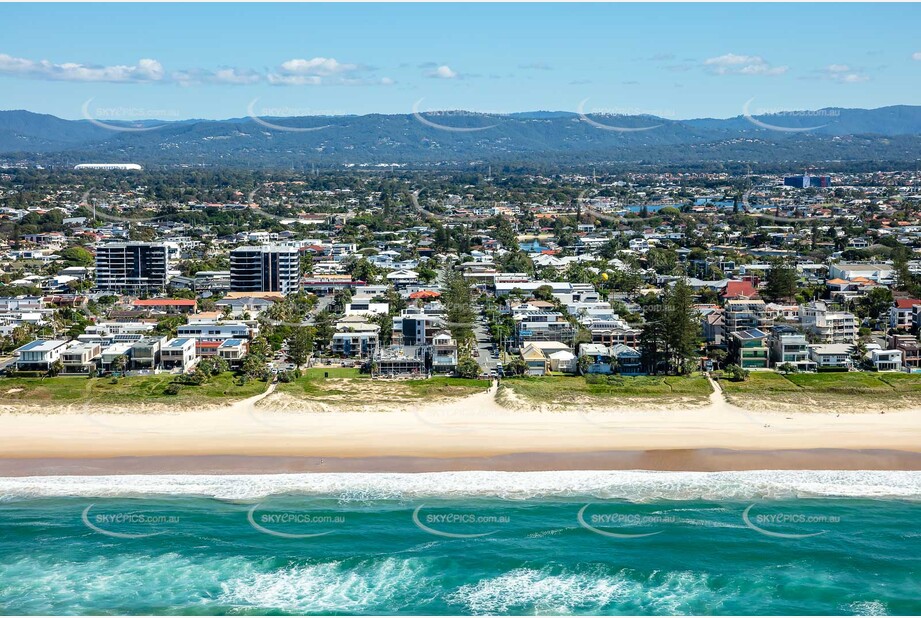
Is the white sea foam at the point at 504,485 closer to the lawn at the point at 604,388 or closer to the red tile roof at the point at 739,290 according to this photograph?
the lawn at the point at 604,388

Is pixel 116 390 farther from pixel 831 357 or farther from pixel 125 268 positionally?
pixel 125 268

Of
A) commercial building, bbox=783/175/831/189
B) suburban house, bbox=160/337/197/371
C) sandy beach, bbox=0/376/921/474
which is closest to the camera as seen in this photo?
sandy beach, bbox=0/376/921/474

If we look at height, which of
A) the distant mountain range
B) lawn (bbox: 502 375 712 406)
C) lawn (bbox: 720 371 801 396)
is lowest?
lawn (bbox: 502 375 712 406)

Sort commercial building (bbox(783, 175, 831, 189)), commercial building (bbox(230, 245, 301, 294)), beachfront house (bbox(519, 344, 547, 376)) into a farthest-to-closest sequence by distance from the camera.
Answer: commercial building (bbox(783, 175, 831, 189)), commercial building (bbox(230, 245, 301, 294)), beachfront house (bbox(519, 344, 547, 376))

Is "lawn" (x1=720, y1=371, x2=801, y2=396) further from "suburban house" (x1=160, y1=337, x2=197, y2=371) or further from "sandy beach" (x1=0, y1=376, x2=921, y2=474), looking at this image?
"suburban house" (x1=160, y1=337, x2=197, y2=371)

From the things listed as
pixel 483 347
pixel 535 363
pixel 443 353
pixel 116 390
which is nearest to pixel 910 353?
pixel 535 363

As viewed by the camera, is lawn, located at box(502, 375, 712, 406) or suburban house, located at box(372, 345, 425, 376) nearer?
lawn, located at box(502, 375, 712, 406)

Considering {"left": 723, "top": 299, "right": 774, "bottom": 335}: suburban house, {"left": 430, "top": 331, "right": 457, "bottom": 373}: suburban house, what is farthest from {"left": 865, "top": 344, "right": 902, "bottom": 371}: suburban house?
{"left": 430, "top": 331, "right": 457, "bottom": 373}: suburban house
